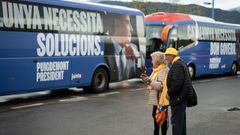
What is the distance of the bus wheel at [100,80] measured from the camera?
50.2 feet

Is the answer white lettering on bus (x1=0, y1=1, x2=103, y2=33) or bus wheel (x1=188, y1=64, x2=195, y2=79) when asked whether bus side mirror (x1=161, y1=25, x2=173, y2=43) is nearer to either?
bus wheel (x1=188, y1=64, x2=195, y2=79)

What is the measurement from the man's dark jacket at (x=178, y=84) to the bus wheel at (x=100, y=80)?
8.94 meters

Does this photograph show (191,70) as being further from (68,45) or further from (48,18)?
(48,18)

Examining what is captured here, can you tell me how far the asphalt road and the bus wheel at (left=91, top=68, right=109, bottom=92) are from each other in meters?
0.34

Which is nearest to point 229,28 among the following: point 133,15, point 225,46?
point 225,46

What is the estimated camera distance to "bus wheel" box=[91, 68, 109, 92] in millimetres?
15312

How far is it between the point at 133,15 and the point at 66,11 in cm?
394

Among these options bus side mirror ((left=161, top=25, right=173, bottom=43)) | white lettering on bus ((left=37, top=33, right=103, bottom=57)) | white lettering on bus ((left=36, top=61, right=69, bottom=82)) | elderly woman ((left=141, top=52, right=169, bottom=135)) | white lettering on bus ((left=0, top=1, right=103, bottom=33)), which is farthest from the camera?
bus side mirror ((left=161, top=25, right=173, bottom=43))

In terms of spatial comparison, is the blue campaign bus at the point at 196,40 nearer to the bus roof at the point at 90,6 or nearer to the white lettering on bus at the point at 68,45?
the bus roof at the point at 90,6

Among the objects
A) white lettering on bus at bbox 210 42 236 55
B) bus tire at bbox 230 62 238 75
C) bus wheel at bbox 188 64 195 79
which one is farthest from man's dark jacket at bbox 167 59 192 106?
bus tire at bbox 230 62 238 75

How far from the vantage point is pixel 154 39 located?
2053 centimetres

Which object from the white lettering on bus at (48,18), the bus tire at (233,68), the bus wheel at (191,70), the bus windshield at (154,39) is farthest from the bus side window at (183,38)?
the white lettering on bus at (48,18)

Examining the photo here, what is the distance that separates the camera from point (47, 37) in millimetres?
13180

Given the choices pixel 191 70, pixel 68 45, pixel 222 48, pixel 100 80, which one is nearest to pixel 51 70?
pixel 68 45
